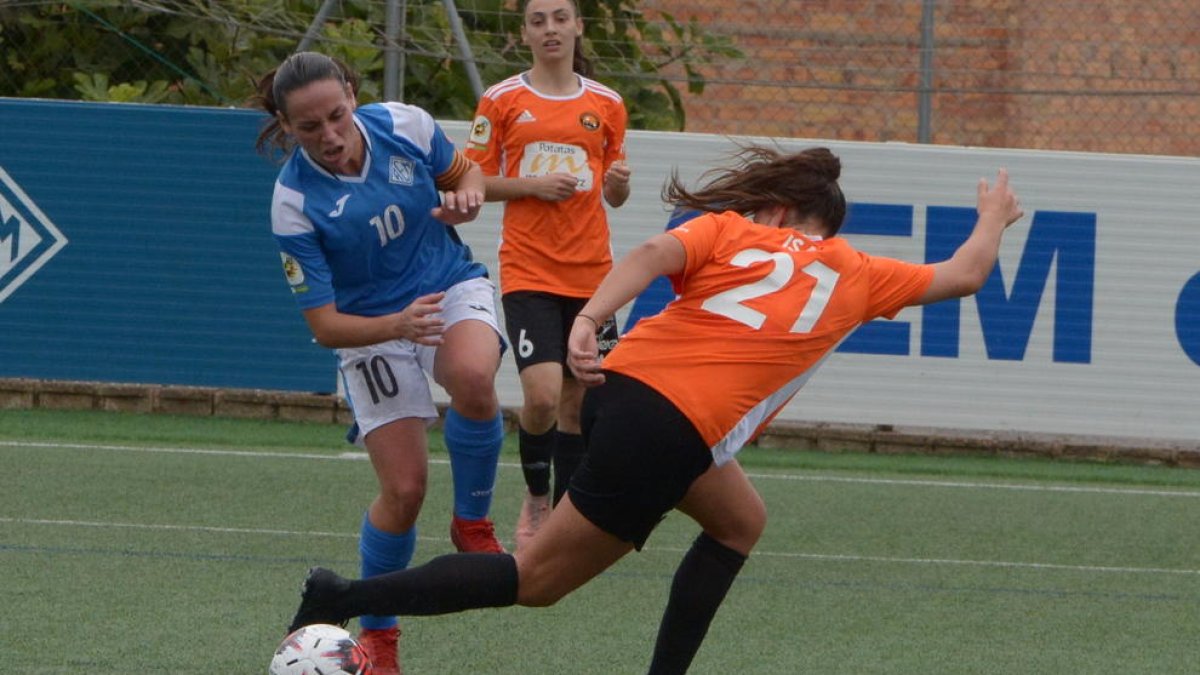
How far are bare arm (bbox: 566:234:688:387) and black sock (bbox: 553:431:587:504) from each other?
293 cm

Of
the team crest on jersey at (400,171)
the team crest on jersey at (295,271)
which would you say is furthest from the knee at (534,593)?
the team crest on jersey at (400,171)

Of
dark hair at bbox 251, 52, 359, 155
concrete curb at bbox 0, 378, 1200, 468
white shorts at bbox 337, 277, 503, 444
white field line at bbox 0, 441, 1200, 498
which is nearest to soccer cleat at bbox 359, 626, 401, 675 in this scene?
white shorts at bbox 337, 277, 503, 444

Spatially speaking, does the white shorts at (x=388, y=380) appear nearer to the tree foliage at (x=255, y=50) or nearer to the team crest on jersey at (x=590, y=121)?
the team crest on jersey at (x=590, y=121)

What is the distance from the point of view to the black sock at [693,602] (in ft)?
15.4

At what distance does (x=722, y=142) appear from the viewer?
1027 cm

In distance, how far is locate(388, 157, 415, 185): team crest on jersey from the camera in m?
5.23

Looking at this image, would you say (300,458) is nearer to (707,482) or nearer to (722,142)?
(722,142)

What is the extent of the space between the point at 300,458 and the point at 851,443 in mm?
2990

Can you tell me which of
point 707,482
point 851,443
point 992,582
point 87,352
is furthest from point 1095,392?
point 707,482

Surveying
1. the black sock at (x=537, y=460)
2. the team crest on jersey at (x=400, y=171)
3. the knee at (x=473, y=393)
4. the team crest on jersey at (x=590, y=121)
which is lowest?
the black sock at (x=537, y=460)

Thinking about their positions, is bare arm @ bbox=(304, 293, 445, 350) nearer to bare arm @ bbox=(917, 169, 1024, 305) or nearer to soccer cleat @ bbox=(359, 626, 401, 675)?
soccer cleat @ bbox=(359, 626, 401, 675)

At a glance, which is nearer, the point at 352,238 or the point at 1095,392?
the point at 352,238

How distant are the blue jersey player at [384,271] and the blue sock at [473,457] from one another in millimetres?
14

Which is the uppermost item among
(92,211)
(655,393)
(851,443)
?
(655,393)
